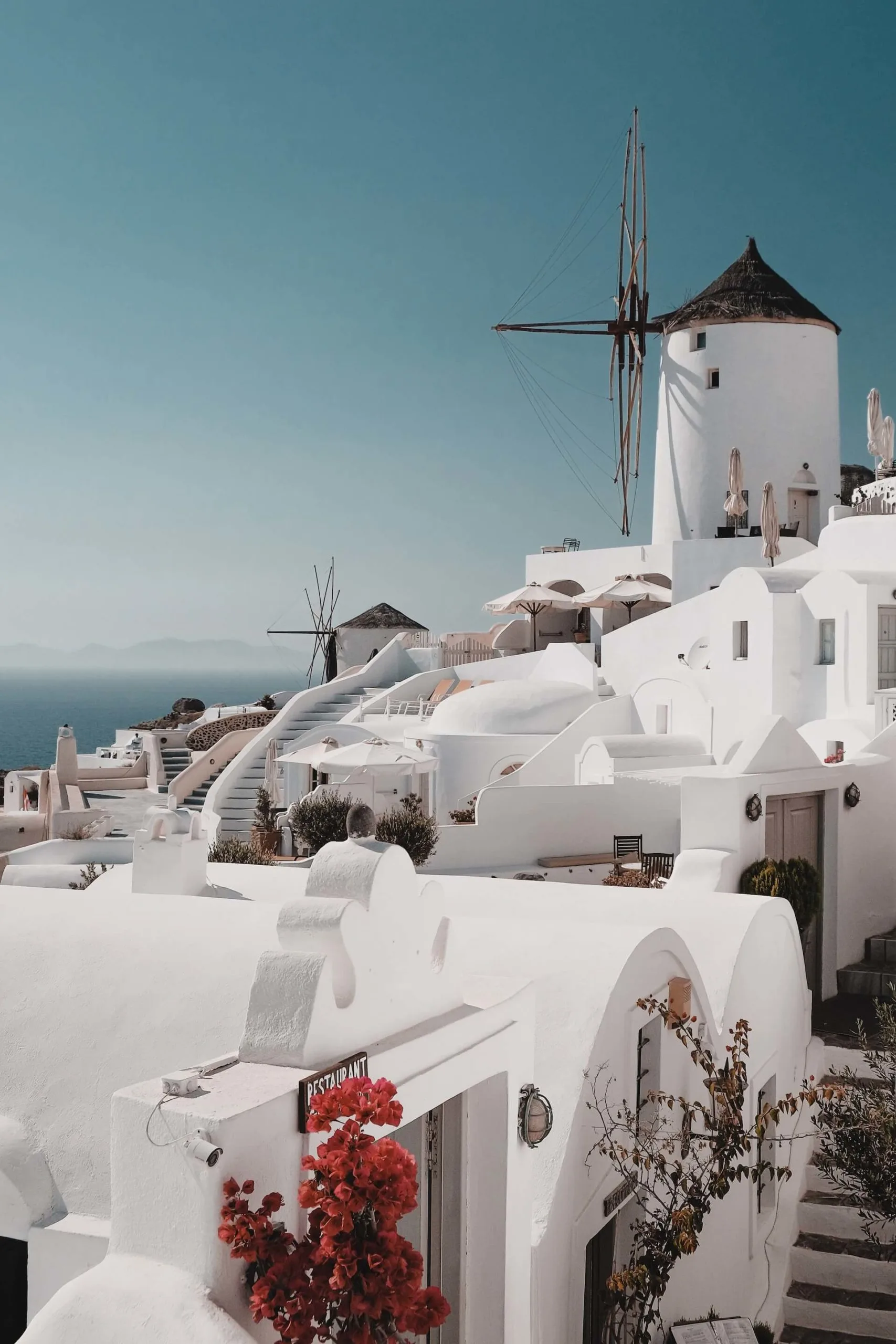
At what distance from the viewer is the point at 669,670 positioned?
79.0 feet

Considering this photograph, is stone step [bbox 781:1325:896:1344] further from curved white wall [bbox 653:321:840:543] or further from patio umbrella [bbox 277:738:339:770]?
curved white wall [bbox 653:321:840:543]

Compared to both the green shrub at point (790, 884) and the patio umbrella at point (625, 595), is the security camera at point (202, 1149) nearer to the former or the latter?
the green shrub at point (790, 884)

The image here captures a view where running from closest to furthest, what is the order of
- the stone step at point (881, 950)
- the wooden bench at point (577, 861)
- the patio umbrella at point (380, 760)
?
the stone step at point (881, 950) < the wooden bench at point (577, 861) < the patio umbrella at point (380, 760)

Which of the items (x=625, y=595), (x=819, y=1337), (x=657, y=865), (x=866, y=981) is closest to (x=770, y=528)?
(x=625, y=595)

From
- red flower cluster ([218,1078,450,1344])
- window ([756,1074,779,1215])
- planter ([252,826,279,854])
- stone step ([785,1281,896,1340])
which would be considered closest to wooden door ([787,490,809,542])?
planter ([252,826,279,854])

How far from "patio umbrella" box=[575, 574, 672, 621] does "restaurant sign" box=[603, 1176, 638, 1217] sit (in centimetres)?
2558

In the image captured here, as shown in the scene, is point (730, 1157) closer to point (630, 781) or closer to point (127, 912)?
point (127, 912)

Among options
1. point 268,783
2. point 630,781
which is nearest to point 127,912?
point 630,781

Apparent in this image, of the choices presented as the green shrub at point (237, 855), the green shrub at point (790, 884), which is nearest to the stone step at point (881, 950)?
the green shrub at point (790, 884)

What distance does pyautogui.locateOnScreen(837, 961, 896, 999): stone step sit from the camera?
12.1 meters

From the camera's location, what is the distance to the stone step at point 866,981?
39.8 feet

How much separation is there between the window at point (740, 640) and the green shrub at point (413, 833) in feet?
23.0

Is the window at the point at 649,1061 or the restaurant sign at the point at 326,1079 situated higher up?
the restaurant sign at the point at 326,1079

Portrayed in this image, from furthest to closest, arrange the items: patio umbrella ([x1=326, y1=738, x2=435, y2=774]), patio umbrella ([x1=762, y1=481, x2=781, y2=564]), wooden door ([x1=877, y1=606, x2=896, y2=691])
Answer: patio umbrella ([x1=762, y1=481, x2=781, y2=564]) → patio umbrella ([x1=326, y1=738, x2=435, y2=774]) → wooden door ([x1=877, y1=606, x2=896, y2=691])
